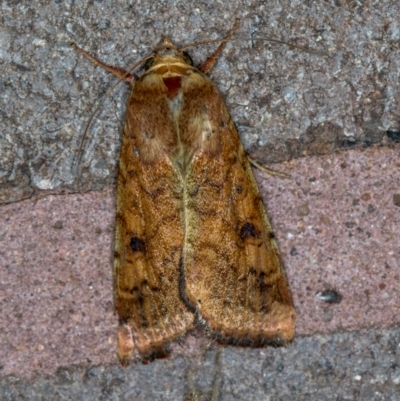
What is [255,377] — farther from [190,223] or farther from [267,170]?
[267,170]

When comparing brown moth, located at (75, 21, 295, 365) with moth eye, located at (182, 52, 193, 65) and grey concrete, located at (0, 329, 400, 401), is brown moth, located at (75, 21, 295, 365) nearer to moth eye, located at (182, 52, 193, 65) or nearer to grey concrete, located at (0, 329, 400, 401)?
moth eye, located at (182, 52, 193, 65)

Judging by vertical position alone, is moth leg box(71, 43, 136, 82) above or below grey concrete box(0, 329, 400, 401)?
above

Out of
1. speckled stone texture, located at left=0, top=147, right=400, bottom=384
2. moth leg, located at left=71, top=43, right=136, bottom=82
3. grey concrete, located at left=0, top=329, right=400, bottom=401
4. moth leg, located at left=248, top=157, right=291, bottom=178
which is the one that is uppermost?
moth leg, located at left=71, top=43, right=136, bottom=82

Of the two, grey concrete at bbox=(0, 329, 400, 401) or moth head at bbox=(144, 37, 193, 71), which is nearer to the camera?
moth head at bbox=(144, 37, 193, 71)

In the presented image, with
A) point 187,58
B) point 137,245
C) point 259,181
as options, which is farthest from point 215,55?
point 137,245

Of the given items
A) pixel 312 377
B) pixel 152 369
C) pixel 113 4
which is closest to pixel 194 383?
pixel 152 369

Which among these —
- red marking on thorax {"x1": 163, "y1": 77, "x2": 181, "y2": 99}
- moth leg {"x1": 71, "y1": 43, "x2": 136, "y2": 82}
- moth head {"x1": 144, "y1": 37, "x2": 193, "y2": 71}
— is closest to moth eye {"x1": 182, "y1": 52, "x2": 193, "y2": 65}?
moth head {"x1": 144, "y1": 37, "x2": 193, "y2": 71}

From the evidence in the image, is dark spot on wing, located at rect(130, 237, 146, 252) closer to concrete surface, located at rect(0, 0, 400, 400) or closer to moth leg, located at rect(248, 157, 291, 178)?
concrete surface, located at rect(0, 0, 400, 400)

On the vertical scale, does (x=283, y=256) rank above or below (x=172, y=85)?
below
